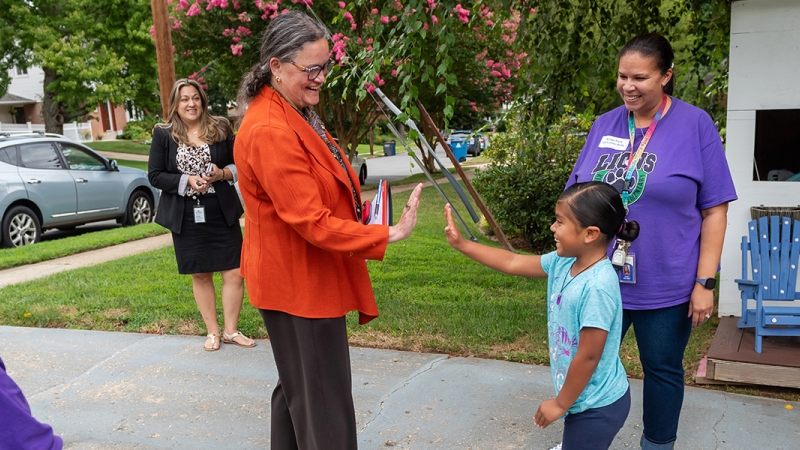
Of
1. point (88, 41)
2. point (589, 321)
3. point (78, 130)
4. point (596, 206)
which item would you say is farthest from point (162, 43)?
point (78, 130)

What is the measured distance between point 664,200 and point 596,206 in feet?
1.48

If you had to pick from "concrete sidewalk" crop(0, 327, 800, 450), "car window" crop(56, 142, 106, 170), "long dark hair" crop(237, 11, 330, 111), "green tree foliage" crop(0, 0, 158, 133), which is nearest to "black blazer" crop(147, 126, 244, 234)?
"concrete sidewalk" crop(0, 327, 800, 450)

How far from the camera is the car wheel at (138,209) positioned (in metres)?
12.4

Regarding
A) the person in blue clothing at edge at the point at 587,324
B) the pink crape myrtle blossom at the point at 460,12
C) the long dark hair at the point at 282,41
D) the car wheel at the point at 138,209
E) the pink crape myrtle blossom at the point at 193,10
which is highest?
the pink crape myrtle blossom at the point at 193,10

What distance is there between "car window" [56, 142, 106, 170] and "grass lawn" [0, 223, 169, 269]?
123 cm

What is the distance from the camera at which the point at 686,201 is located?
2.64 metres

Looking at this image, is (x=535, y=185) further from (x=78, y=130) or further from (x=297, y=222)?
(x=78, y=130)

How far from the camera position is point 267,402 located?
4094mm

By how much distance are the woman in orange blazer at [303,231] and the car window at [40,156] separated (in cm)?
939

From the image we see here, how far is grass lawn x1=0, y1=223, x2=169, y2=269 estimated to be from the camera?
8.93 m

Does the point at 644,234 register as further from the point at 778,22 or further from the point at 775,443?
the point at 778,22

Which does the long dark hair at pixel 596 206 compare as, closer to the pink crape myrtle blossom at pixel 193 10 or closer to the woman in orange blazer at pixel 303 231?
the woman in orange blazer at pixel 303 231

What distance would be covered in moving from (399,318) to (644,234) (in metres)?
3.03

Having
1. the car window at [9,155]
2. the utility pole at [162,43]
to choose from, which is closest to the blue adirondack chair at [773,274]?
the utility pole at [162,43]
